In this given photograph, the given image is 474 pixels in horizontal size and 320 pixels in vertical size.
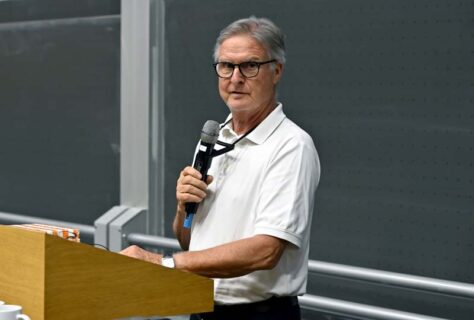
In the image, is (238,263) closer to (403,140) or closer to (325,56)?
(403,140)

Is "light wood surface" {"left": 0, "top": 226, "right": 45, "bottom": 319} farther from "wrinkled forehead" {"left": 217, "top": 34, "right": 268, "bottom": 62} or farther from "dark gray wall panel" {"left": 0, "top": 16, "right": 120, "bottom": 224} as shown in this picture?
"dark gray wall panel" {"left": 0, "top": 16, "right": 120, "bottom": 224}

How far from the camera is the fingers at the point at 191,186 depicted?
2.24 m

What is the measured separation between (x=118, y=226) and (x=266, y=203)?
2482 mm

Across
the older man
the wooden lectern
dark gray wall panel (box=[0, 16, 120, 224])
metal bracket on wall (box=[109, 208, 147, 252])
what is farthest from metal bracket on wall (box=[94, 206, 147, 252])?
the wooden lectern

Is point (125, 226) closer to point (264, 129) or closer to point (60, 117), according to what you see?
point (60, 117)

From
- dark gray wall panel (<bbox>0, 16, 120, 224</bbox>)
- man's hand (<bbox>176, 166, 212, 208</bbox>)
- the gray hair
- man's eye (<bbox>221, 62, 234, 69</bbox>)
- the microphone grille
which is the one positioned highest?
the gray hair

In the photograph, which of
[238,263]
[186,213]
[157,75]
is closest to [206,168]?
[186,213]

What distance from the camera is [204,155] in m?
2.26

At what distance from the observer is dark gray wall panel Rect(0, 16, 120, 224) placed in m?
4.91

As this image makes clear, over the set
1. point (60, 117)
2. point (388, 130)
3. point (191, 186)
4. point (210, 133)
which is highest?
point (210, 133)

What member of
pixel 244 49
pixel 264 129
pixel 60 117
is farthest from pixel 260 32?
pixel 60 117

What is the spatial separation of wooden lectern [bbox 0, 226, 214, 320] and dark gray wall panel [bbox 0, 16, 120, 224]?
3.05 metres

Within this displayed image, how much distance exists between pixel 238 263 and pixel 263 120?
415 mm

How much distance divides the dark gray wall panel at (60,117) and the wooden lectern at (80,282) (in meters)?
3.05
